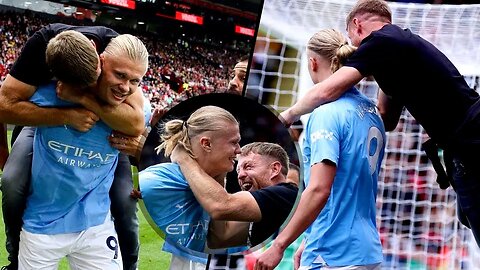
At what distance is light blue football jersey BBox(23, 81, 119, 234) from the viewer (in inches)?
58.5

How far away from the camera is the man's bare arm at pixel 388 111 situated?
162cm

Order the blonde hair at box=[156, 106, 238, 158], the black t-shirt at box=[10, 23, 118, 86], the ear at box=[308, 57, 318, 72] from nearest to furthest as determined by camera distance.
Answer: the blonde hair at box=[156, 106, 238, 158], the black t-shirt at box=[10, 23, 118, 86], the ear at box=[308, 57, 318, 72]

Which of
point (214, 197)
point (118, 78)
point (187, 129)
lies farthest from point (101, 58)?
point (214, 197)

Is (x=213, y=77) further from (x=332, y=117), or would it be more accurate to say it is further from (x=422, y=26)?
(x=332, y=117)

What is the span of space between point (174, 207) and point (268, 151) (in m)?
0.21

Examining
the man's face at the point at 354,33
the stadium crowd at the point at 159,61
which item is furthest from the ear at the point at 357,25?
the stadium crowd at the point at 159,61

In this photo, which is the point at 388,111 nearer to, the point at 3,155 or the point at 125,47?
the point at 125,47

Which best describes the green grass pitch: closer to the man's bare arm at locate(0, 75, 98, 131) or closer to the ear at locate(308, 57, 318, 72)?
the man's bare arm at locate(0, 75, 98, 131)

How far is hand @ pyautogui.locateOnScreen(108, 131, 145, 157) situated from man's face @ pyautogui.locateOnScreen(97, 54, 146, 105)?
0.27ft

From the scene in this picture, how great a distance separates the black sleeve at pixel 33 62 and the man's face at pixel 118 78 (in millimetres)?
114

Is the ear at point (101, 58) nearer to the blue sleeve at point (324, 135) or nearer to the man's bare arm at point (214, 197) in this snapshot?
the man's bare arm at point (214, 197)

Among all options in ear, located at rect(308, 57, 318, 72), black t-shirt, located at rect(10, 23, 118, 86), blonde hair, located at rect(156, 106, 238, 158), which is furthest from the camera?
ear, located at rect(308, 57, 318, 72)

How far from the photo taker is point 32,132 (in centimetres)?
150

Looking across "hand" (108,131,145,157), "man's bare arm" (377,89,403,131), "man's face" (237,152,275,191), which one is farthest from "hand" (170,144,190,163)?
"man's bare arm" (377,89,403,131)
